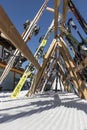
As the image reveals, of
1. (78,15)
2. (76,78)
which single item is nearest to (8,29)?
(78,15)

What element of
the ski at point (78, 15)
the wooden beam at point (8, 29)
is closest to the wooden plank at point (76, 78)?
the ski at point (78, 15)

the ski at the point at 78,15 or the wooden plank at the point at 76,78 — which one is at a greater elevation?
the ski at the point at 78,15

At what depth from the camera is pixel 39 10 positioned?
1369 cm

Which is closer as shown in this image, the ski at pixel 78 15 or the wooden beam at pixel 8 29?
the wooden beam at pixel 8 29

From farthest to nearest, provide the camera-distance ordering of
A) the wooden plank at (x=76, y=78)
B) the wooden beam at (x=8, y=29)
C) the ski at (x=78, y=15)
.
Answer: the wooden plank at (x=76, y=78) < the ski at (x=78, y=15) < the wooden beam at (x=8, y=29)

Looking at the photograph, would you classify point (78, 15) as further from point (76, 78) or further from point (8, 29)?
point (76, 78)

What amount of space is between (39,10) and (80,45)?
4494 mm

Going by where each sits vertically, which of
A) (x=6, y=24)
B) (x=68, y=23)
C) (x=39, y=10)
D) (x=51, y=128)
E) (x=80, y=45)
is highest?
(x=39, y=10)

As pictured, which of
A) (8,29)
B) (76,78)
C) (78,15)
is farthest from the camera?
(76,78)

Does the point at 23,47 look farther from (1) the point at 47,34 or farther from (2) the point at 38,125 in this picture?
(1) the point at 47,34

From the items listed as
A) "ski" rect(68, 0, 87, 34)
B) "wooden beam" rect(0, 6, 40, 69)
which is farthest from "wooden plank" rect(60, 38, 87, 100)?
"wooden beam" rect(0, 6, 40, 69)

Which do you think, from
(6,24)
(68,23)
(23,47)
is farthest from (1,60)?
(6,24)

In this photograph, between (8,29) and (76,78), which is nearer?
(8,29)

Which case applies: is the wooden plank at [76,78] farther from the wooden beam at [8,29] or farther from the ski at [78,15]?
the wooden beam at [8,29]
